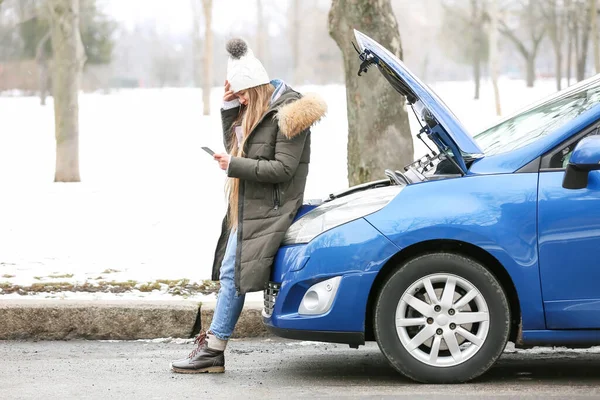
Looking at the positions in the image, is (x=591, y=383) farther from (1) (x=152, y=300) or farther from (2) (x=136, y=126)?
(2) (x=136, y=126)

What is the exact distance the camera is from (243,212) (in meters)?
5.34

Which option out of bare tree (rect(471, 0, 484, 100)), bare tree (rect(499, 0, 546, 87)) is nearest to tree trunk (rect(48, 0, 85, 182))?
bare tree (rect(471, 0, 484, 100))

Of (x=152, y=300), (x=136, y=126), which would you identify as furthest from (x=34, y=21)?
(x=152, y=300)

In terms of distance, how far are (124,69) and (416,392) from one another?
295 ft

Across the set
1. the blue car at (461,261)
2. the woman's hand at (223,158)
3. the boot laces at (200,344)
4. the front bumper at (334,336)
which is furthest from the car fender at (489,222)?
the boot laces at (200,344)

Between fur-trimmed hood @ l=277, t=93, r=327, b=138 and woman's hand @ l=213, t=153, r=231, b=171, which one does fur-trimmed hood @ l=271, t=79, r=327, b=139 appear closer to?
fur-trimmed hood @ l=277, t=93, r=327, b=138

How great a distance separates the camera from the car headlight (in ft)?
16.6

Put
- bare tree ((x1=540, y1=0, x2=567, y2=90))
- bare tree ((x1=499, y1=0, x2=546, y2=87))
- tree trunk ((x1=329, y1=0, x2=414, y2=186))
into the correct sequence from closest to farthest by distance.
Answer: tree trunk ((x1=329, y1=0, x2=414, y2=186))
bare tree ((x1=540, y1=0, x2=567, y2=90))
bare tree ((x1=499, y1=0, x2=546, y2=87))

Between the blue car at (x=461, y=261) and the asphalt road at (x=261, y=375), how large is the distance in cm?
22

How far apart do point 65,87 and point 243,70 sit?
10.4m

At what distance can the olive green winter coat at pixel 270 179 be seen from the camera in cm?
523

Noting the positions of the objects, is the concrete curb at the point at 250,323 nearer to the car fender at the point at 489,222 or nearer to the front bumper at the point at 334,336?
the front bumper at the point at 334,336

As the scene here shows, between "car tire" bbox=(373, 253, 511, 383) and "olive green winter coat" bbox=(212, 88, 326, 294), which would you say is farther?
"olive green winter coat" bbox=(212, 88, 326, 294)

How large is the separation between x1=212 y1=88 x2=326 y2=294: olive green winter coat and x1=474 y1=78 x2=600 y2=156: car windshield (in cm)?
95
